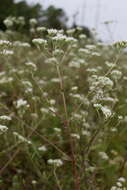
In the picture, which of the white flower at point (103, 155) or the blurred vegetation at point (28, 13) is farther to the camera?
the blurred vegetation at point (28, 13)

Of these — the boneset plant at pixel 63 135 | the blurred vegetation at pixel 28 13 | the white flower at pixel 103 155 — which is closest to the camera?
the boneset plant at pixel 63 135

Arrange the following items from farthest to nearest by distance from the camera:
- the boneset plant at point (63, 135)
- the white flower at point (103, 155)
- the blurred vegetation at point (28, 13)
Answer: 1. the blurred vegetation at point (28, 13)
2. the white flower at point (103, 155)
3. the boneset plant at point (63, 135)

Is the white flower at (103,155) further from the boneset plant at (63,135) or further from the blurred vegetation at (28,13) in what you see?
the blurred vegetation at (28,13)

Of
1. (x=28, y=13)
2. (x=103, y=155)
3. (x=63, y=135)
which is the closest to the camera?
(x=103, y=155)

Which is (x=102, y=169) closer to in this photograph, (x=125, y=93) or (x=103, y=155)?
(x=103, y=155)

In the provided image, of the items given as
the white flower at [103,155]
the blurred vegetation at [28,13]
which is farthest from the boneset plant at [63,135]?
the blurred vegetation at [28,13]

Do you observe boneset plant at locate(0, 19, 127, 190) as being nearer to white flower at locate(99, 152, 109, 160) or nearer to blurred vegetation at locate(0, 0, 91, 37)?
white flower at locate(99, 152, 109, 160)

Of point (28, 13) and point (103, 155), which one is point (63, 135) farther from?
point (28, 13)

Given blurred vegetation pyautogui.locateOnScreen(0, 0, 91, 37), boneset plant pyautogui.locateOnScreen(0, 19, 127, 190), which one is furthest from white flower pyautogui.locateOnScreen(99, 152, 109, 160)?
blurred vegetation pyautogui.locateOnScreen(0, 0, 91, 37)

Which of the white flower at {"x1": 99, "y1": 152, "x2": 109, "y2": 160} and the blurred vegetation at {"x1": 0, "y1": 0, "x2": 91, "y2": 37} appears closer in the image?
the white flower at {"x1": 99, "y1": 152, "x2": 109, "y2": 160}

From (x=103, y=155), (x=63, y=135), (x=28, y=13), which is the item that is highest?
(x=28, y=13)

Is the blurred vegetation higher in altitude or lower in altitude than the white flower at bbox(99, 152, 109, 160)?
higher

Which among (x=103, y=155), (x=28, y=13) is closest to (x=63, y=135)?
(x=103, y=155)

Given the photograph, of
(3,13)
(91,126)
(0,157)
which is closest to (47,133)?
(91,126)
